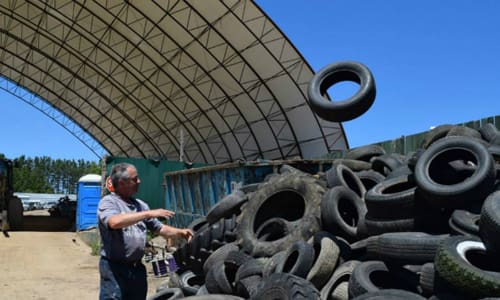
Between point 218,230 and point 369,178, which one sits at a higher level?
point 369,178

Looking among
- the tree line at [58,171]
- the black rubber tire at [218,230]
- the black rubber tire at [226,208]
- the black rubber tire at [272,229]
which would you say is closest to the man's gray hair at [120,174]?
the black rubber tire at [272,229]

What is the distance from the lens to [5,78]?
32.0 meters

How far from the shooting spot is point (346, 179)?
24.0 ft

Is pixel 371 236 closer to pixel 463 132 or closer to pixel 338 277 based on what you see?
pixel 338 277

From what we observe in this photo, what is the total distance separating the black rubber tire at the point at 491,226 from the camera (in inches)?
163

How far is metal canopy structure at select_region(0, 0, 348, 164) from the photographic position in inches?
821

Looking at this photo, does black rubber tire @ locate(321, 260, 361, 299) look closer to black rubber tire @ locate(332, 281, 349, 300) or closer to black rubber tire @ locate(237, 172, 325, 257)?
black rubber tire @ locate(332, 281, 349, 300)

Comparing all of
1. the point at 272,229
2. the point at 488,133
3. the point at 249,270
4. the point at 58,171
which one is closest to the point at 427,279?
the point at 249,270

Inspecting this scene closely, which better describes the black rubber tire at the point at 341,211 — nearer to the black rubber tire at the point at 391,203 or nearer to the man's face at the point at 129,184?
the black rubber tire at the point at 391,203

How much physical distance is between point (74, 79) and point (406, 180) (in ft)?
90.1

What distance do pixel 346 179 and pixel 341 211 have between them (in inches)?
29.7

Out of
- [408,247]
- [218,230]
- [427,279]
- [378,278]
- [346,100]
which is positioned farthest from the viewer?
→ [218,230]

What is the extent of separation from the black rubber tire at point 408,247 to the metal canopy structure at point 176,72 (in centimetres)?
1548

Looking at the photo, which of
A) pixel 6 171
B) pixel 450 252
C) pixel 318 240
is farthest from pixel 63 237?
pixel 450 252
